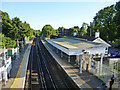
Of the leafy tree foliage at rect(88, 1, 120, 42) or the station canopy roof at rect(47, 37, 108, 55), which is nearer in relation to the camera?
the station canopy roof at rect(47, 37, 108, 55)

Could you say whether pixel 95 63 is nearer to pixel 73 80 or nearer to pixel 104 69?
pixel 104 69

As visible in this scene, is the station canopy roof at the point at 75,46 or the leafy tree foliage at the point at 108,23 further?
the leafy tree foliage at the point at 108,23

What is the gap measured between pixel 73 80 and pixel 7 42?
23171mm

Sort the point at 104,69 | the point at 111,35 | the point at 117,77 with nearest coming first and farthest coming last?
the point at 117,77, the point at 104,69, the point at 111,35

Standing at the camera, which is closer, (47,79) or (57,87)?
(57,87)

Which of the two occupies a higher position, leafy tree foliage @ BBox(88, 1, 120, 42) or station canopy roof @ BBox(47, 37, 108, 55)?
leafy tree foliage @ BBox(88, 1, 120, 42)

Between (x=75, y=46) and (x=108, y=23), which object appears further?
(x=108, y=23)

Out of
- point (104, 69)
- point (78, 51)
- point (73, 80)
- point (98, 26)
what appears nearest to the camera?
point (104, 69)

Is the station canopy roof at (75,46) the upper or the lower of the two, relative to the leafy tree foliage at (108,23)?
lower

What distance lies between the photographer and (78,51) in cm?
1423

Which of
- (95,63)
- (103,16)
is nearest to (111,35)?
(103,16)

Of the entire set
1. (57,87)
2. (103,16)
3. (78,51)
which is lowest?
(57,87)

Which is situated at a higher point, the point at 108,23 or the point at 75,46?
the point at 108,23

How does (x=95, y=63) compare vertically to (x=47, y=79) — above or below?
above
